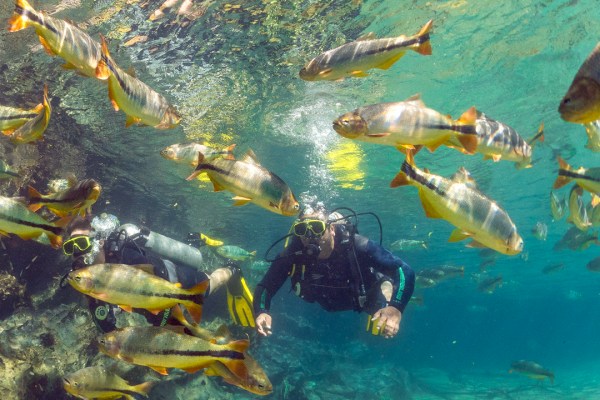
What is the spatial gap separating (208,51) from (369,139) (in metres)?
8.93

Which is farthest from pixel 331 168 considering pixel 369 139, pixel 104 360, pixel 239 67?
pixel 369 139

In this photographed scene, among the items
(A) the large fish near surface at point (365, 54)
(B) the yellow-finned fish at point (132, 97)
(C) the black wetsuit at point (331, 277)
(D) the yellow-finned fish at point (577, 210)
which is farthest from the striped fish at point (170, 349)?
(D) the yellow-finned fish at point (577, 210)

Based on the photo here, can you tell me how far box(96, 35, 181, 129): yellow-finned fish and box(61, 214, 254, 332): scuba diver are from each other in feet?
6.83

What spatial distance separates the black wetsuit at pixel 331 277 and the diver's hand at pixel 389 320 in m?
1.64

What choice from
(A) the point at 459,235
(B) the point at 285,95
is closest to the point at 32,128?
(A) the point at 459,235

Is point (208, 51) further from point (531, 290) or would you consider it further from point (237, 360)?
point (531, 290)

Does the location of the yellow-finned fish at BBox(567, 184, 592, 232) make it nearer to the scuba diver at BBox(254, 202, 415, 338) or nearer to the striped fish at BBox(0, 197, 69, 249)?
the scuba diver at BBox(254, 202, 415, 338)

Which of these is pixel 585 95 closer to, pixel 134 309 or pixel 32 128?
pixel 32 128

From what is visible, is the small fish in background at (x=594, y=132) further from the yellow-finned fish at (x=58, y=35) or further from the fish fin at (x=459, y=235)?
the yellow-finned fish at (x=58, y=35)

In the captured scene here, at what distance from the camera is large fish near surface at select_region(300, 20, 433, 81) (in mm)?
2650

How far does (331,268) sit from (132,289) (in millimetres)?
4889

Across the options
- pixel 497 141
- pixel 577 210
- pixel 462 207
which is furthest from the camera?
pixel 577 210

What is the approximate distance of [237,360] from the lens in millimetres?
2523

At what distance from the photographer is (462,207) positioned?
2.47 meters
